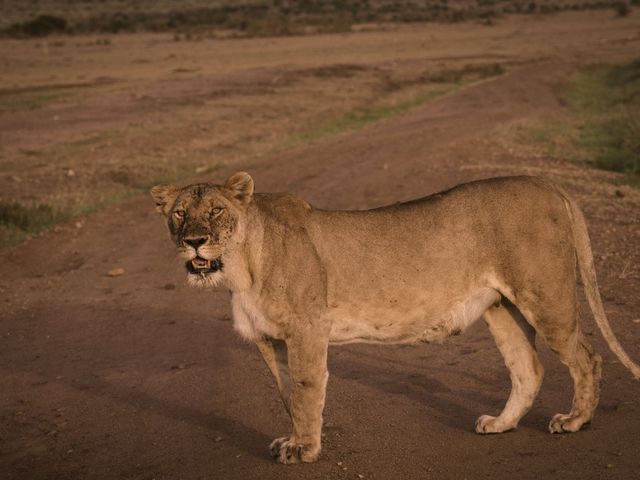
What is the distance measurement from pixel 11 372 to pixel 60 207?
684 cm

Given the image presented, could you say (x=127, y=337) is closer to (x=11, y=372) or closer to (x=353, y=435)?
(x=11, y=372)

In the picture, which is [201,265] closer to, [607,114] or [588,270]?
[588,270]

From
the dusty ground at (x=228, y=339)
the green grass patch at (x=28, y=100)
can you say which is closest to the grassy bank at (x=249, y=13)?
the green grass patch at (x=28, y=100)

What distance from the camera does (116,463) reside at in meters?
5.52

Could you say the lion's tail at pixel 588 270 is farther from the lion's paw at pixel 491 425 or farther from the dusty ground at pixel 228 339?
the lion's paw at pixel 491 425

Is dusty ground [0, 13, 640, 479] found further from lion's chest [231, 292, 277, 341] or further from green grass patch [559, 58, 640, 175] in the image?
green grass patch [559, 58, 640, 175]

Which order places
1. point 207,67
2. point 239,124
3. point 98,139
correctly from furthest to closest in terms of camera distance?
point 207,67 → point 239,124 → point 98,139

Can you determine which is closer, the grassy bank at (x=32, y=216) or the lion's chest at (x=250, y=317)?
the lion's chest at (x=250, y=317)

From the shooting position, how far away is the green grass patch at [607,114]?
15844 millimetres

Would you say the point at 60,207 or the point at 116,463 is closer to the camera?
the point at 116,463

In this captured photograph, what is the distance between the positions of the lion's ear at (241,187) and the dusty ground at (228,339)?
5.00 feet

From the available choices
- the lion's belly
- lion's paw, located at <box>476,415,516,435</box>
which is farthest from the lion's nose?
lion's paw, located at <box>476,415,516,435</box>

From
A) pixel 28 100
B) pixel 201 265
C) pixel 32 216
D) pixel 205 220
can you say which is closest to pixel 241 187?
pixel 205 220

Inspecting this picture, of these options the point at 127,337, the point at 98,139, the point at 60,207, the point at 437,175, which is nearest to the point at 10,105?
the point at 98,139
